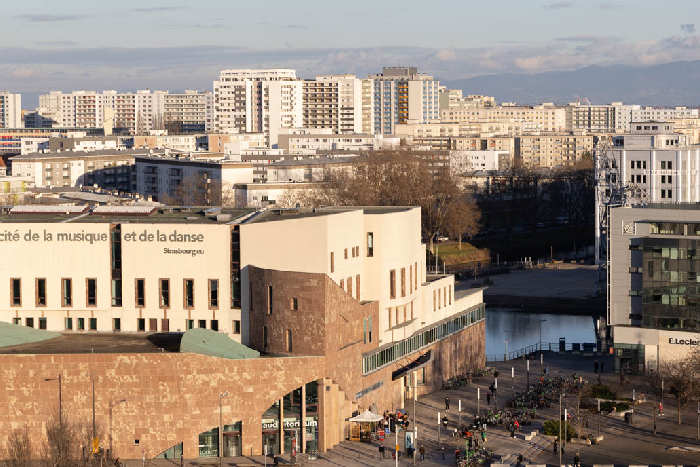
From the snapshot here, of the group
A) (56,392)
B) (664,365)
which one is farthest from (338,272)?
(664,365)

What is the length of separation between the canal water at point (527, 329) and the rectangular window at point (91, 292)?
34324 millimetres

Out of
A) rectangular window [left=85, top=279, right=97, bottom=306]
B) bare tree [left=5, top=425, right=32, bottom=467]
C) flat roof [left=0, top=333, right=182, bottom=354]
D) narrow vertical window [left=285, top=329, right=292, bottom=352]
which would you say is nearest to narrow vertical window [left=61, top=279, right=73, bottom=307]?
rectangular window [left=85, top=279, right=97, bottom=306]

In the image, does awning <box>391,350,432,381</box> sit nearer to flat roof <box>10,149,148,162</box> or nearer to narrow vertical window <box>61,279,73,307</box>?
narrow vertical window <box>61,279,73,307</box>

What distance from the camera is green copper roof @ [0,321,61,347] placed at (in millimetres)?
62531

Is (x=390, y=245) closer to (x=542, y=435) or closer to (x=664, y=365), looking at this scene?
(x=542, y=435)

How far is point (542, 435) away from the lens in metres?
64.9

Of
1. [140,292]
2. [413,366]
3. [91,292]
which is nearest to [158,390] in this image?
[140,292]

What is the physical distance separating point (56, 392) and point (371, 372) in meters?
14.7

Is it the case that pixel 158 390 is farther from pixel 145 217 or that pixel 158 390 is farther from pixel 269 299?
pixel 145 217

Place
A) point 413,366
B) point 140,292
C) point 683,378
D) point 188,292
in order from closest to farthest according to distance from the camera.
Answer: point 188,292
point 140,292
point 683,378
point 413,366

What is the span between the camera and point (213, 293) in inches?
2603

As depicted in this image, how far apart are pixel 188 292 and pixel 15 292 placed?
782 centimetres

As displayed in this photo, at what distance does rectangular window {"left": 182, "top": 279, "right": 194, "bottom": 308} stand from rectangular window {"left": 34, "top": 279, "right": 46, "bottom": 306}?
6.34m

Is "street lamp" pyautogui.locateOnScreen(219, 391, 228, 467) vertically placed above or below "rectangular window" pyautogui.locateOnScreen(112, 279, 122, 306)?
below
